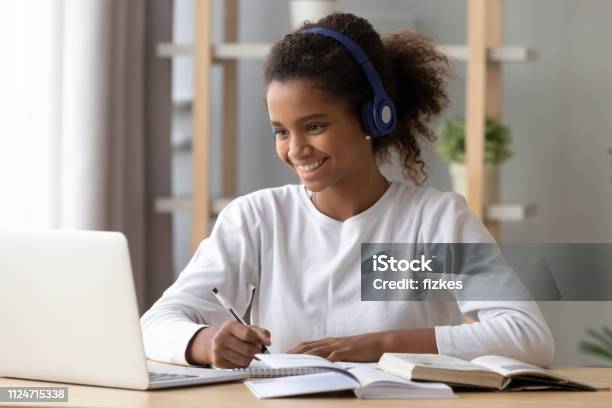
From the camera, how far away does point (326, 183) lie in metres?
1.67

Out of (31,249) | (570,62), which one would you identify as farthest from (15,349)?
(570,62)

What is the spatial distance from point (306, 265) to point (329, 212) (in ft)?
0.35

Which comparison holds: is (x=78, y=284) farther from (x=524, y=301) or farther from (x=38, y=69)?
(x=38, y=69)

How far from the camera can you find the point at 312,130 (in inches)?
64.7

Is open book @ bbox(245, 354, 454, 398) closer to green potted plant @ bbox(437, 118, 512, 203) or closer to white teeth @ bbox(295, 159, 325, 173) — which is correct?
white teeth @ bbox(295, 159, 325, 173)

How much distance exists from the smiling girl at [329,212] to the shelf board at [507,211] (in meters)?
1.04

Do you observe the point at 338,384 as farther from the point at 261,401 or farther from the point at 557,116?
the point at 557,116

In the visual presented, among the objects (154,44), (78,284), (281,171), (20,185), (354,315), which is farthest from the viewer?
(281,171)

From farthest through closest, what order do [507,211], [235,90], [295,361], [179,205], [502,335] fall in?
1. [235,90]
2. [179,205]
3. [507,211]
4. [502,335]
5. [295,361]

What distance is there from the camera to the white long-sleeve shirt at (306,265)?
1645 millimetres

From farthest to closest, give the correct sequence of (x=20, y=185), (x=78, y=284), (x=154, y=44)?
(x=154, y=44)
(x=20, y=185)
(x=78, y=284)

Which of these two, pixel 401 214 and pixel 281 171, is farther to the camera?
pixel 281 171

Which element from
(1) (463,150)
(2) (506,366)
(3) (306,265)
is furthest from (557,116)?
(2) (506,366)

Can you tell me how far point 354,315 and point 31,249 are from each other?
23.5 inches
